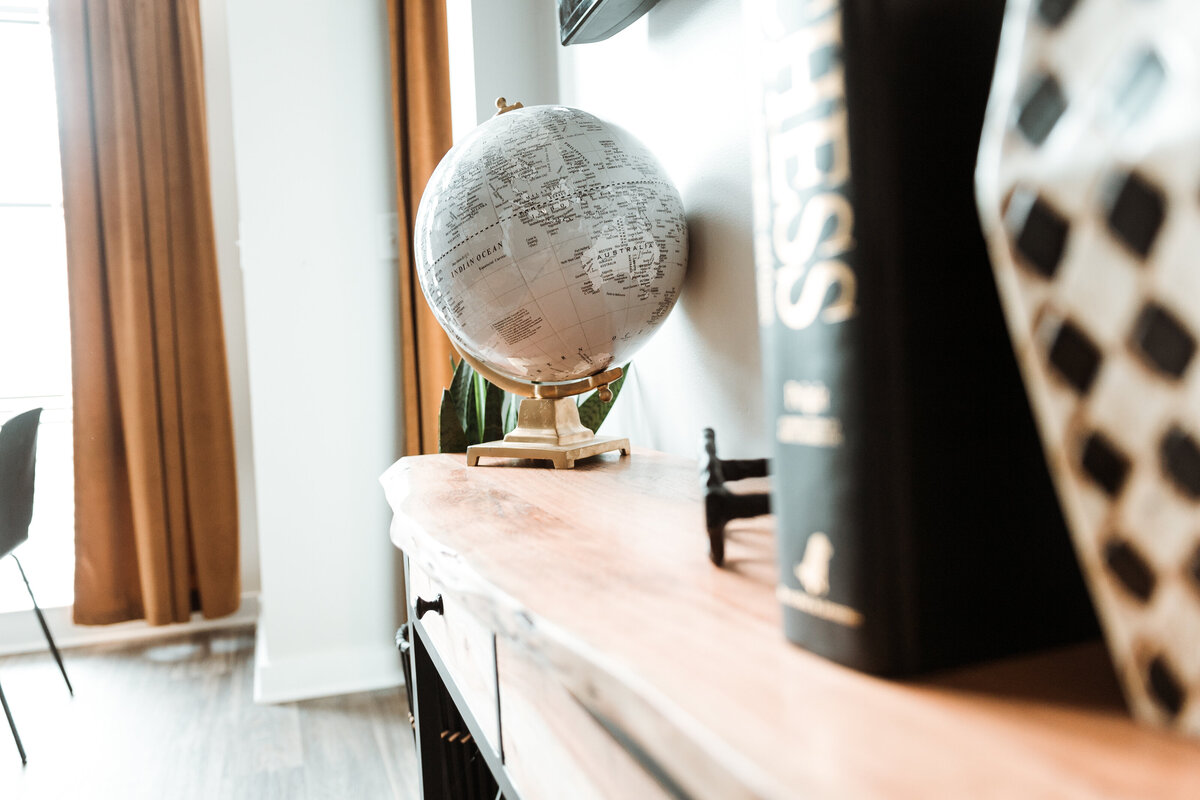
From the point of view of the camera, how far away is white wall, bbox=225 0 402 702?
234 centimetres

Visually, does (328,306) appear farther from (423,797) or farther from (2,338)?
(423,797)

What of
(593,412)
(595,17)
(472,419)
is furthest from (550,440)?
(595,17)

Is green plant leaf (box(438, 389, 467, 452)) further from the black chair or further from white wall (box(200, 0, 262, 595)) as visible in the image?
white wall (box(200, 0, 262, 595))

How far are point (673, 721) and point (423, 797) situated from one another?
0.84 m

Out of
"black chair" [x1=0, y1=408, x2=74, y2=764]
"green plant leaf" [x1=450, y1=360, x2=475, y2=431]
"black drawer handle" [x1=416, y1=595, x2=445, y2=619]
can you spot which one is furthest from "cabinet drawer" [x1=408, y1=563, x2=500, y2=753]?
"black chair" [x1=0, y1=408, x2=74, y2=764]

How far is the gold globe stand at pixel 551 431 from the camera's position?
35.1 inches

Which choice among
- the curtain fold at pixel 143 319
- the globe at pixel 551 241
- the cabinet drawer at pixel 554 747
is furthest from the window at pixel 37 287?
the cabinet drawer at pixel 554 747

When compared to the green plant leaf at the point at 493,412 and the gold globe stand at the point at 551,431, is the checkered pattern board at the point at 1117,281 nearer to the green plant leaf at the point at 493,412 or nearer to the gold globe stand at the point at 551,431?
the gold globe stand at the point at 551,431


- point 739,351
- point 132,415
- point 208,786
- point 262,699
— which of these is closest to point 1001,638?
point 739,351

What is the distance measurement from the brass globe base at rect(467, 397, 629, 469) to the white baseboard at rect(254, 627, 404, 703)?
1753mm

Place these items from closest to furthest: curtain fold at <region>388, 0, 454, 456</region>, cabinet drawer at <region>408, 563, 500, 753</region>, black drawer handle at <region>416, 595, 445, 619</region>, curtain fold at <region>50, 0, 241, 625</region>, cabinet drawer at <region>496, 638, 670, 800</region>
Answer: cabinet drawer at <region>496, 638, 670, 800</region> < cabinet drawer at <region>408, 563, 500, 753</region> < black drawer handle at <region>416, 595, 445, 619</region> < curtain fold at <region>388, 0, 454, 456</region> < curtain fold at <region>50, 0, 241, 625</region>

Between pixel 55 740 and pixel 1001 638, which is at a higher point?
pixel 1001 638

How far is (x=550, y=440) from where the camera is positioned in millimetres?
897

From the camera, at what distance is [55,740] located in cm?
220
